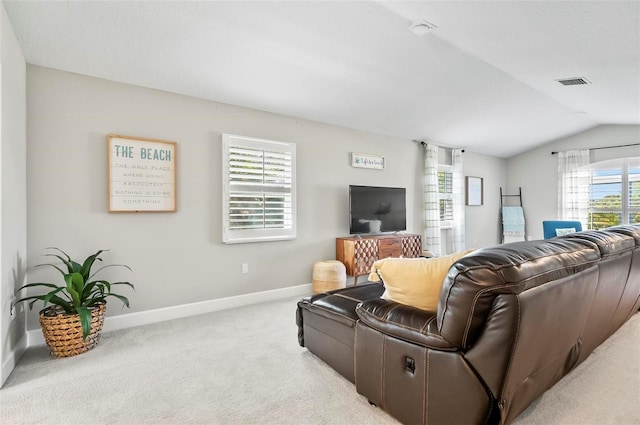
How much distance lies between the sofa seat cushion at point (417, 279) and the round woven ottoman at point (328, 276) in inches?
93.5

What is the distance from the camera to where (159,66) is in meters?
3.03

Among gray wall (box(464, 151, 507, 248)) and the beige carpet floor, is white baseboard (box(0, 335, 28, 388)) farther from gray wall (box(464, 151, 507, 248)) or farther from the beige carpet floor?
gray wall (box(464, 151, 507, 248))

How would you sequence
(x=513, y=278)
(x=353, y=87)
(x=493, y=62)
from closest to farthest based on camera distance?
(x=513, y=278)
(x=493, y=62)
(x=353, y=87)

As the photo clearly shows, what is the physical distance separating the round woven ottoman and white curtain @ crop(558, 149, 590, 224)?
571 cm

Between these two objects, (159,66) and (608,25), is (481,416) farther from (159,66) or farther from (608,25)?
(159,66)

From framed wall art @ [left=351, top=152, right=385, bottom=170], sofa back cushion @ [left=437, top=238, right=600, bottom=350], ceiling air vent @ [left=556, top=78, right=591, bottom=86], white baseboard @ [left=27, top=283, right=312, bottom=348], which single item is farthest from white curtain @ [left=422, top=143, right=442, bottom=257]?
sofa back cushion @ [left=437, top=238, right=600, bottom=350]

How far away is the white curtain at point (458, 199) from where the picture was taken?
663cm

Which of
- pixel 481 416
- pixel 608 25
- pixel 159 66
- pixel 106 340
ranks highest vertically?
pixel 608 25

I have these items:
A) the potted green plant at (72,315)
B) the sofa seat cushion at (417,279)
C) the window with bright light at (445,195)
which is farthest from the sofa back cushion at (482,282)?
the window with bright light at (445,195)

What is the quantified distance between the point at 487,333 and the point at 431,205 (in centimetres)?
493

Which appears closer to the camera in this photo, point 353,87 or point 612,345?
point 612,345

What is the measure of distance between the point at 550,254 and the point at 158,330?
3.20 metres

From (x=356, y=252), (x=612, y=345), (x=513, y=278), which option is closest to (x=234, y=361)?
(x=513, y=278)

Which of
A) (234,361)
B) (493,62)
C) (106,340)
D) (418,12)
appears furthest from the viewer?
(493,62)
